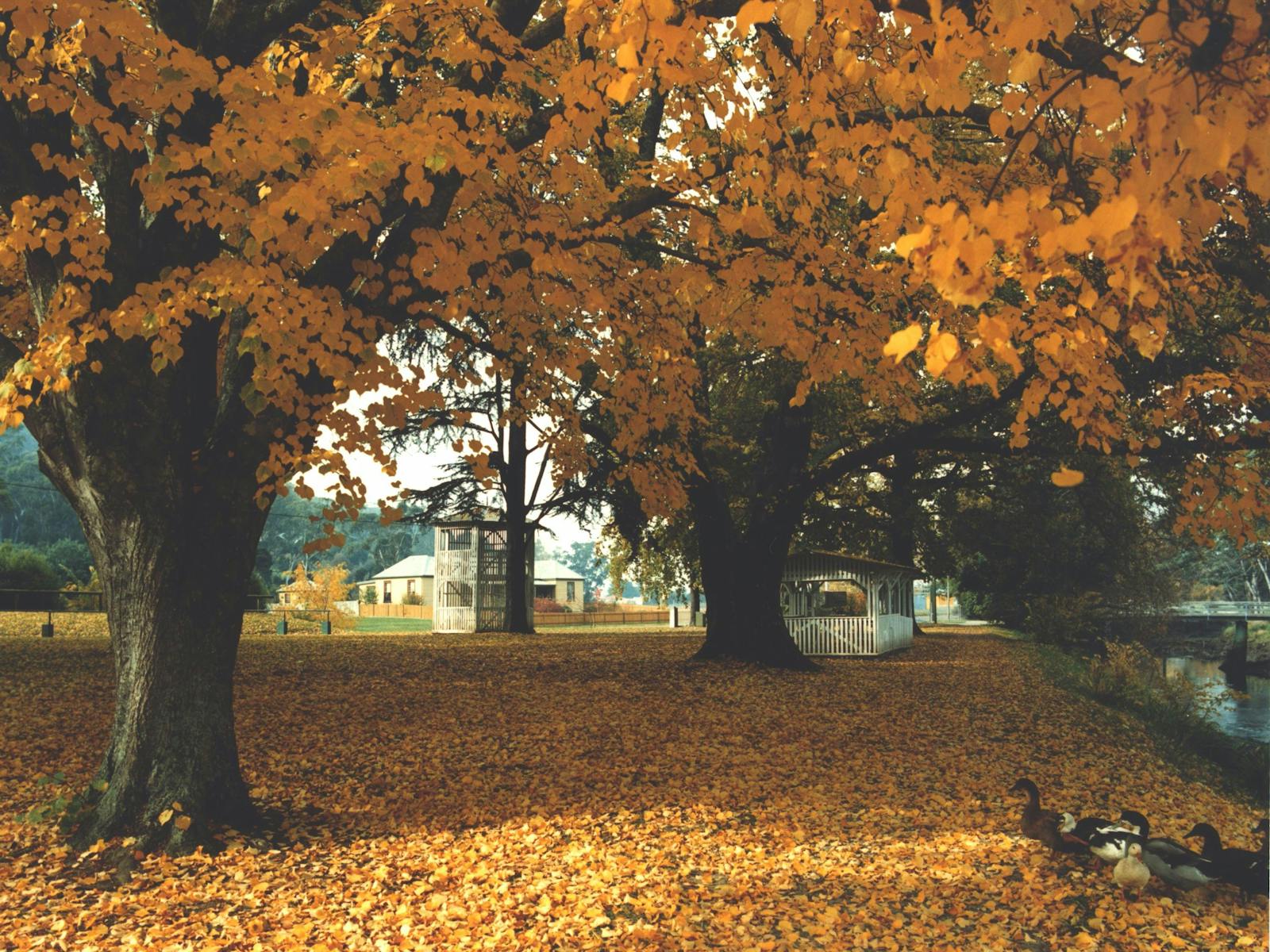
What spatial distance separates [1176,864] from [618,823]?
3.57 meters

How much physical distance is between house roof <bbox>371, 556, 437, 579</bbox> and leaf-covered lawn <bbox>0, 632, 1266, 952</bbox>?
4708 centimetres

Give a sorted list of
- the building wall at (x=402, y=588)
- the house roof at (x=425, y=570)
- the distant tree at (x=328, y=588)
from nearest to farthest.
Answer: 1. the distant tree at (x=328, y=588)
2. the building wall at (x=402, y=588)
3. the house roof at (x=425, y=570)

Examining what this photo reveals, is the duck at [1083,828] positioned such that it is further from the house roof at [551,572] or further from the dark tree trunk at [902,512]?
the house roof at [551,572]

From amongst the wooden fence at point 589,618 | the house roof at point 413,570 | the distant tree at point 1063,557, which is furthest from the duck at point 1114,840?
the house roof at point 413,570

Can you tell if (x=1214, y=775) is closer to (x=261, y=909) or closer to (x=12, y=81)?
(x=261, y=909)

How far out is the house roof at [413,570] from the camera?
2377 inches

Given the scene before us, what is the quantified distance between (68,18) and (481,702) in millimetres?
8380

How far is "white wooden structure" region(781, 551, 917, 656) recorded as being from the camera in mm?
21516

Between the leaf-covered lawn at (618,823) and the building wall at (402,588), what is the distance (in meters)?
46.0

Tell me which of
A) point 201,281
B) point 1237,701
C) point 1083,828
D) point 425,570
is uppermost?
point 201,281

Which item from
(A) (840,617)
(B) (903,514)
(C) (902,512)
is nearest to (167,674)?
(A) (840,617)

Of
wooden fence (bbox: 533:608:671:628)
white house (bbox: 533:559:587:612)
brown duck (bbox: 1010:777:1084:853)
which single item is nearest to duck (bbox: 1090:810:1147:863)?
brown duck (bbox: 1010:777:1084:853)

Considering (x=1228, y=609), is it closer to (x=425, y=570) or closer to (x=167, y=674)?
(x=425, y=570)

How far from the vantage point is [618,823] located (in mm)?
7098
